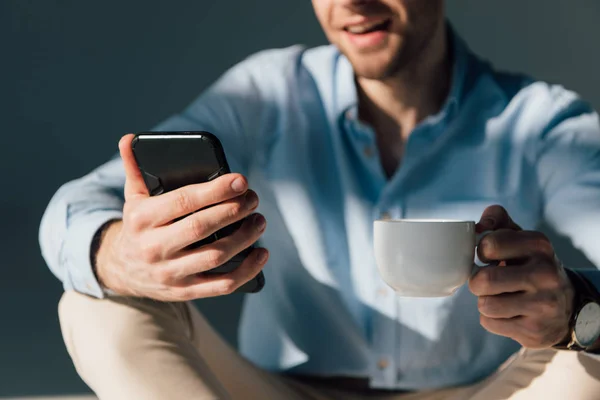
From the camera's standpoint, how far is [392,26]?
5.71ft

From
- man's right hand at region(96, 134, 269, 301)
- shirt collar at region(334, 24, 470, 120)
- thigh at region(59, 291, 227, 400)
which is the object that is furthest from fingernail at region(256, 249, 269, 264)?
shirt collar at region(334, 24, 470, 120)

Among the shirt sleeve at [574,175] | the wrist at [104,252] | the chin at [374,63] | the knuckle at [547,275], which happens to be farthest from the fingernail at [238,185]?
the chin at [374,63]

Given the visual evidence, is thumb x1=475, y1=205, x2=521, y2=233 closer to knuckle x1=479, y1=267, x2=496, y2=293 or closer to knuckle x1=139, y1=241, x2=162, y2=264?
knuckle x1=479, y1=267, x2=496, y2=293

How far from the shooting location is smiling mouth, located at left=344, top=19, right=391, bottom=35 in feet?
5.57

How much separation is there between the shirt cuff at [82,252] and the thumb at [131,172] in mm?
162

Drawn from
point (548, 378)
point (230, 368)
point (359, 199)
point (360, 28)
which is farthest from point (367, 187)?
point (548, 378)

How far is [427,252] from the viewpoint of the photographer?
1.00 meters

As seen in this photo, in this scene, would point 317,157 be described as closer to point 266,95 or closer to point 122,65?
point 266,95

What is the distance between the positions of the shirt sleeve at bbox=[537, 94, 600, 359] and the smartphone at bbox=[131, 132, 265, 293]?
2.16 ft

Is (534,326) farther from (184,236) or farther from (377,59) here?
(377,59)

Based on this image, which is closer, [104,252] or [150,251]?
[150,251]

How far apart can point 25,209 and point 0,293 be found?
0.31 meters

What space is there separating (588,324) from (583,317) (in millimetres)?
18

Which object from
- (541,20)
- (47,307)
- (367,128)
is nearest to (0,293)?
(47,307)
